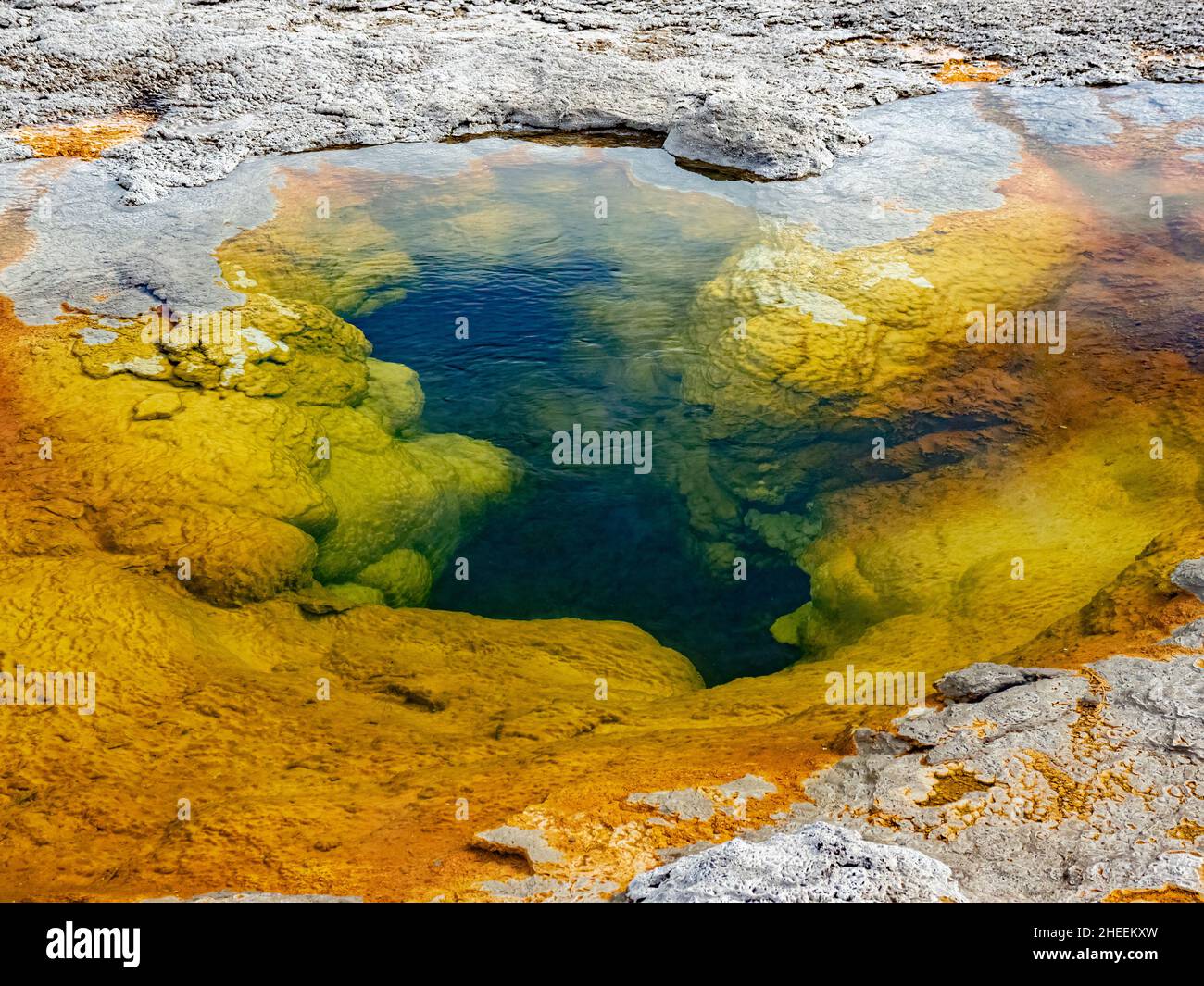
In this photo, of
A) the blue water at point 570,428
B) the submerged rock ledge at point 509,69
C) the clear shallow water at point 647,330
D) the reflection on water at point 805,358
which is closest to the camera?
the reflection on water at point 805,358

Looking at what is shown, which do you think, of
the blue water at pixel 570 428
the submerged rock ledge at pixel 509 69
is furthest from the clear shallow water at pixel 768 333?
the submerged rock ledge at pixel 509 69

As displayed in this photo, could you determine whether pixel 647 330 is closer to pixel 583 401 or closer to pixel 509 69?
pixel 583 401

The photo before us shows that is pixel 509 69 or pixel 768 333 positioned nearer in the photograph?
pixel 768 333

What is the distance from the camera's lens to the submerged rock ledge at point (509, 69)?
31.7 feet

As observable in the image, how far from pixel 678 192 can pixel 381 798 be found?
727 centimetres

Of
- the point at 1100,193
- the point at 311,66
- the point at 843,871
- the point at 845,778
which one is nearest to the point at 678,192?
the point at 1100,193

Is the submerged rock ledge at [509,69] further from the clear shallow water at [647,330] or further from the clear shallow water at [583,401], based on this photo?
the clear shallow water at [583,401]

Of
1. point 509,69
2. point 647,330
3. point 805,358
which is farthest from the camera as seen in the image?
point 509,69

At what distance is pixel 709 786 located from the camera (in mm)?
3279

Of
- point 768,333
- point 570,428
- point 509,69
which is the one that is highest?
point 509,69

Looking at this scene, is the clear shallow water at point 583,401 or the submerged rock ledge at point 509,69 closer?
the clear shallow water at point 583,401

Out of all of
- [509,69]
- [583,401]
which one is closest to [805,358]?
[583,401]

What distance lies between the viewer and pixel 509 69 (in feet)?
35.8

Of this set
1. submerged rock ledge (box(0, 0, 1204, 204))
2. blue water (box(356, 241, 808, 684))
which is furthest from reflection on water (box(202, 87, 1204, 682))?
submerged rock ledge (box(0, 0, 1204, 204))
